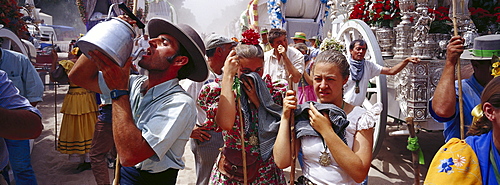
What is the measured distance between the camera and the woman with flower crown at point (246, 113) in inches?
77.6

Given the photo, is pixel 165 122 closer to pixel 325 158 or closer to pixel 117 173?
pixel 117 173

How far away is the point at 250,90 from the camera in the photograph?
205cm

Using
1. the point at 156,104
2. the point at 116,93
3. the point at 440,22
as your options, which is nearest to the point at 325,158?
the point at 156,104

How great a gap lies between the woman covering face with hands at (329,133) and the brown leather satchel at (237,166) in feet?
1.20

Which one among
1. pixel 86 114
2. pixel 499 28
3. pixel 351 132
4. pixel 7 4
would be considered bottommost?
pixel 86 114

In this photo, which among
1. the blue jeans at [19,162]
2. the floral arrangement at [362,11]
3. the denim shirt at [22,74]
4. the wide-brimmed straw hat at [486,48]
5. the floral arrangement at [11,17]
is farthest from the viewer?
the floral arrangement at [11,17]

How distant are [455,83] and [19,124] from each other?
98.7 inches

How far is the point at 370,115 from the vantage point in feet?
5.39

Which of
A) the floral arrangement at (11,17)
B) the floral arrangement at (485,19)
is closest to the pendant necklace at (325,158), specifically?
Result: the floral arrangement at (485,19)

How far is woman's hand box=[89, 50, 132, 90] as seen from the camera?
1446mm

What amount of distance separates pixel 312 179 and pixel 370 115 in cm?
44

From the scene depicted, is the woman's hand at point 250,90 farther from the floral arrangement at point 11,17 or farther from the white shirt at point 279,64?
the floral arrangement at point 11,17

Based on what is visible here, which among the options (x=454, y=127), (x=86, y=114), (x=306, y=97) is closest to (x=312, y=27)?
(x=306, y=97)

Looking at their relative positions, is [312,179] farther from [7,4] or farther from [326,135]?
[7,4]
